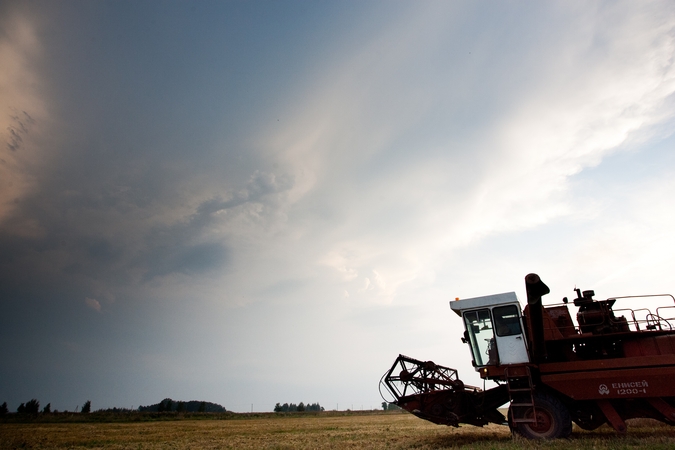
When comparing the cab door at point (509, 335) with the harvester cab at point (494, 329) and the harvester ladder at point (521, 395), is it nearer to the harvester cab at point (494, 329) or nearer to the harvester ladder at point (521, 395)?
the harvester cab at point (494, 329)

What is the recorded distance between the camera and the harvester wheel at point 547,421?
10398mm

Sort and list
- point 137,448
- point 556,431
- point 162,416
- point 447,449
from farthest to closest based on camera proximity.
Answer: point 162,416 < point 137,448 < point 556,431 < point 447,449

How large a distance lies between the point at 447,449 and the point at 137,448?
11.3 metres

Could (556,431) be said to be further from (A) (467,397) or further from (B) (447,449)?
(B) (447,449)

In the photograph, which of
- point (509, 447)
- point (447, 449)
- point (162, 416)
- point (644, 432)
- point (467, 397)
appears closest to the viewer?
point (509, 447)

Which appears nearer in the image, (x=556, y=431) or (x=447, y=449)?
(x=447, y=449)

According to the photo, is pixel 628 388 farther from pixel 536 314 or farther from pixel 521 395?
pixel 536 314

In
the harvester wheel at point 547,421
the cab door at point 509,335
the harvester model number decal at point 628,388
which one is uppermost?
the cab door at point 509,335

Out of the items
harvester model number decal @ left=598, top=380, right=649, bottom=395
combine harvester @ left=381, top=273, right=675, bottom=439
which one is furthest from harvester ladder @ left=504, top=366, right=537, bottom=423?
harvester model number decal @ left=598, top=380, right=649, bottom=395

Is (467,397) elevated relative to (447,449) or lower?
elevated

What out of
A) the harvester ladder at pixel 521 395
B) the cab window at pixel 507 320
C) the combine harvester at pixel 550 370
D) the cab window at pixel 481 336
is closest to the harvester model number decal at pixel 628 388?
the combine harvester at pixel 550 370

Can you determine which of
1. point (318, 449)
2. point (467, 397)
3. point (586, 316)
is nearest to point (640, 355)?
point (586, 316)

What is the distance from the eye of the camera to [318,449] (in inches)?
432

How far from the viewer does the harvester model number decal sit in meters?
9.92
